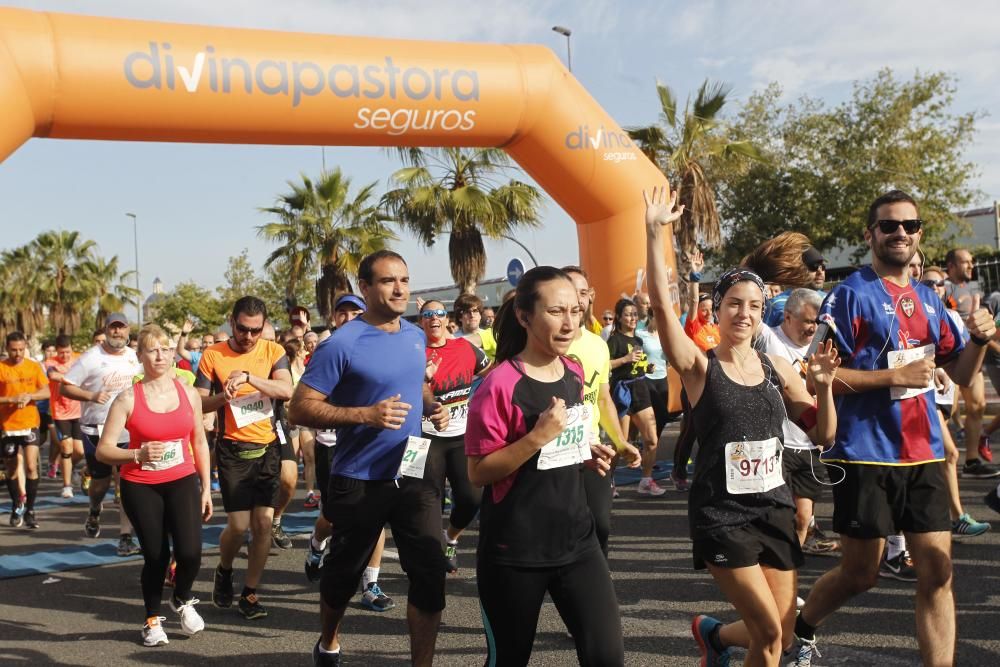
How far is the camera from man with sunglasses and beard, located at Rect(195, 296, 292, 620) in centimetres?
595

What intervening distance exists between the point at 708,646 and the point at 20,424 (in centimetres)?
848

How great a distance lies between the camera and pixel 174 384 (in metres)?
5.62

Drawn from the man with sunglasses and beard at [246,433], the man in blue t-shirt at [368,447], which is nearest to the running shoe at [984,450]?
the man with sunglasses and beard at [246,433]

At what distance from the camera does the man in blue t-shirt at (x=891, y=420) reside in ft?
12.1

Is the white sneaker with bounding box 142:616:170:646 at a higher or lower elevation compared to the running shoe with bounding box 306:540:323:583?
lower

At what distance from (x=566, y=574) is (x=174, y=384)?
10.6ft

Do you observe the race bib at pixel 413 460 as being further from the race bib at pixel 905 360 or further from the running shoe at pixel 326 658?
the race bib at pixel 905 360

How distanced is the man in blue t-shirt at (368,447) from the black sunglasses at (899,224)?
2.03m

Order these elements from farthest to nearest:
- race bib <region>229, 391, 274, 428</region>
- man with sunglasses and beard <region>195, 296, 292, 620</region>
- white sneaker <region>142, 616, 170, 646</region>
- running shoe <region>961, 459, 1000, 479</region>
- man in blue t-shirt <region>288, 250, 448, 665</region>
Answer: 1. running shoe <region>961, 459, 1000, 479</region>
2. race bib <region>229, 391, 274, 428</region>
3. man with sunglasses and beard <region>195, 296, 292, 620</region>
4. white sneaker <region>142, 616, 170, 646</region>
5. man in blue t-shirt <region>288, 250, 448, 665</region>

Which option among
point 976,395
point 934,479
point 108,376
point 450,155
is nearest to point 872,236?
point 934,479

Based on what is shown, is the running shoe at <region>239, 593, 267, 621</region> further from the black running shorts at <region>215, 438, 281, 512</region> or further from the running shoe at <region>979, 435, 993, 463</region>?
the running shoe at <region>979, 435, 993, 463</region>

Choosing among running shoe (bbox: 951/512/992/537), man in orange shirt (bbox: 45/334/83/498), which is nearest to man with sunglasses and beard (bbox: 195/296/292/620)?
running shoe (bbox: 951/512/992/537)

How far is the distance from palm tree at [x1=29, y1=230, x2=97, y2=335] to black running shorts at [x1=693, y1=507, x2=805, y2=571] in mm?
43333

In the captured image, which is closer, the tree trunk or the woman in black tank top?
the woman in black tank top
